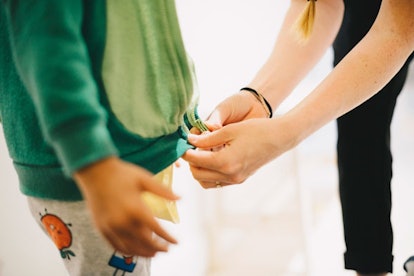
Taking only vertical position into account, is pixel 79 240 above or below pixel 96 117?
below

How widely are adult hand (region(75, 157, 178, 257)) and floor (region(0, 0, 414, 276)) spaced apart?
2.64 feet

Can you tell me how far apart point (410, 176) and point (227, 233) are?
77cm

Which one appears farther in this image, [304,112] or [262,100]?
[262,100]

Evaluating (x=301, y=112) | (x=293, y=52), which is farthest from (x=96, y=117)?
(x=293, y=52)

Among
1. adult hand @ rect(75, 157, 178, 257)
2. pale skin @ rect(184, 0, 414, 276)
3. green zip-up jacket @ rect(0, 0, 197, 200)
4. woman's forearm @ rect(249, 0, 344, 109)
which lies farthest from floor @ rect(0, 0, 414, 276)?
adult hand @ rect(75, 157, 178, 257)

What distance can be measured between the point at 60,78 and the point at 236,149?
0.98 ft

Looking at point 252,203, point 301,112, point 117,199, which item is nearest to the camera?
point 117,199

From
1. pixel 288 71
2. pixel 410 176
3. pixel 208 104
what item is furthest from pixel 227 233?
pixel 288 71

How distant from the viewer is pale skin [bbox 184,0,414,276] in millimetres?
579

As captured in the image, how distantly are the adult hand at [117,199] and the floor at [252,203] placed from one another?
2.64ft

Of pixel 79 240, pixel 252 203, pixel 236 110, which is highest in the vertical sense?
pixel 236 110

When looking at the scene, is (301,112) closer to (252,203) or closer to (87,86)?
(87,86)

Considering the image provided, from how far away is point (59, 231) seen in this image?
0.49m

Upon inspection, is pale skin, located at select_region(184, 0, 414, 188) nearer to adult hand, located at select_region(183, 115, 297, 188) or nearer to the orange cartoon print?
adult hand, located at select_region(183, 115, 297, 188)
